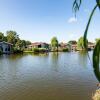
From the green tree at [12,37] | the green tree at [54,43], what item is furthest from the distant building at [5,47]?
the green tree at [54,43]

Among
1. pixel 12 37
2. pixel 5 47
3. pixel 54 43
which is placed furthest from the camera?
pixel 54 43

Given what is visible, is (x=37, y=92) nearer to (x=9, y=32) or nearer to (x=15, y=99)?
(x=15, y=99)

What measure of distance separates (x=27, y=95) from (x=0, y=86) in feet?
9.06

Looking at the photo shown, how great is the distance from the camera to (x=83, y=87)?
528 inches

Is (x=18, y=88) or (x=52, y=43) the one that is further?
(x=52, y=43)

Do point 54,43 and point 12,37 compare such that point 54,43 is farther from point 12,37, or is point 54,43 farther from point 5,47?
point 5,47

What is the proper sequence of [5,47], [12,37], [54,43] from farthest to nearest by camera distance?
[54,43], [12,37], [5,47]

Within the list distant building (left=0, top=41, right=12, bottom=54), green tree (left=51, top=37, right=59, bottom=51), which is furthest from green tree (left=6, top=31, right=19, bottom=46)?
green tree (left=51, top=37, right=59, bottom=51)

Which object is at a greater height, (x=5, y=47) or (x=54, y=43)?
(x=54, y=43)

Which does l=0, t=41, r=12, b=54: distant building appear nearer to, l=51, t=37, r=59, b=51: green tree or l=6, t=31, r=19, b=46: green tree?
l=6, t=31, r=19, b=46: green tree

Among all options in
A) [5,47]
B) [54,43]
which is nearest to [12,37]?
[5,47]

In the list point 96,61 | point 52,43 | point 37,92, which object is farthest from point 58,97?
point 52,43

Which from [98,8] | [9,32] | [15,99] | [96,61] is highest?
[9,32]

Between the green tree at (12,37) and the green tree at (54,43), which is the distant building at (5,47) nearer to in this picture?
the green tree at (12,37)
